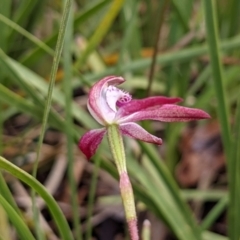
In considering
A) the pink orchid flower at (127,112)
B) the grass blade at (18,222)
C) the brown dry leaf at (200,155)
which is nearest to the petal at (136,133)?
the pink orchid flower at (127,112)

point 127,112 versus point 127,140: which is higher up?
point 127,140

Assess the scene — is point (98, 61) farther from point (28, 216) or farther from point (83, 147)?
point (83, 147)

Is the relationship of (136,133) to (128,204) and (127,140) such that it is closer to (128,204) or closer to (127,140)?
(128,204)

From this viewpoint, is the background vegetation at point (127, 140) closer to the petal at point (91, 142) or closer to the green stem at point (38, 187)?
the green stem at point (38, 187)

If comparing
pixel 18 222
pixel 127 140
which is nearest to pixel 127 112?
pixel 18 222

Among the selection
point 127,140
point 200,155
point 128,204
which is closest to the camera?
point 128,204

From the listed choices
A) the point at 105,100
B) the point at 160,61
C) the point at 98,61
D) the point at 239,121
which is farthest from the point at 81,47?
the point at 105,100

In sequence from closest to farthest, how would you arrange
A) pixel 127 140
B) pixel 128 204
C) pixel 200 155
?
pixel 128 204 → pixel 127 140 → pixel 200 155

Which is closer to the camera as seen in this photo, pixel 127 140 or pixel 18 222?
pixel 18 222
